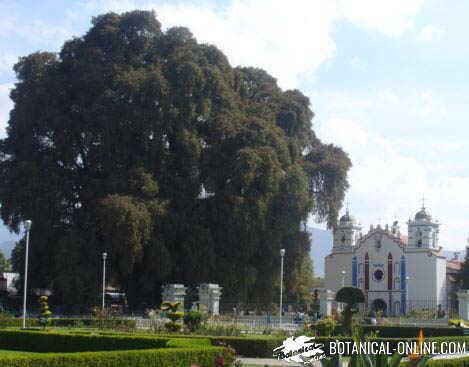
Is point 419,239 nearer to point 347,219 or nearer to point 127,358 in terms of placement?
point 347,219

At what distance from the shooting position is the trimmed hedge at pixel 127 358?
40.2 ft

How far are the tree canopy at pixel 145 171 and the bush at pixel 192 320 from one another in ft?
29.0

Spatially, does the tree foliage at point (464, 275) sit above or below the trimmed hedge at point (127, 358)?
above

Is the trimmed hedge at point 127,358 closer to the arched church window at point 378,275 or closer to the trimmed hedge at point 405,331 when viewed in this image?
the trimmed hedge at point 405,331

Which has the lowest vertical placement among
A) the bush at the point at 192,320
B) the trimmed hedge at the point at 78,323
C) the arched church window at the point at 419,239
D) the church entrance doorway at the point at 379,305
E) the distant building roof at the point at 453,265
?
the church entrance doorway at the point at 379,305

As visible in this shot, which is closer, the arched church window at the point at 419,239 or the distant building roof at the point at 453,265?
the arched church window at the point at 419,239

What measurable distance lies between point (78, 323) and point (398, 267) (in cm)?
3269

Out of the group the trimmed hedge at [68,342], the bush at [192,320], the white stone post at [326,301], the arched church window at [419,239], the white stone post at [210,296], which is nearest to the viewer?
the trimmed hedge at [68,342]

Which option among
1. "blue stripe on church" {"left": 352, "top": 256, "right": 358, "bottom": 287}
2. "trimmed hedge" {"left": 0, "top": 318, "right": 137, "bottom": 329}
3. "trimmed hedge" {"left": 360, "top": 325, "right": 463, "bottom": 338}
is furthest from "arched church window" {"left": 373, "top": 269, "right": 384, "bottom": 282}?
"trimmed hedge" {"left": 0, "top": 318, "right": 137, "bottom": 329}

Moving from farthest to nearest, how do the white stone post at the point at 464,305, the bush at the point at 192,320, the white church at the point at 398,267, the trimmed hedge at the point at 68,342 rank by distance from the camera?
the white church at the point at 398,267 → the white stone post at the point at 464,305 → the bush at the point at 192,320 → the trimmed hedge at the point at 68,342

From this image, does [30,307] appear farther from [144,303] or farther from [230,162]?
[230,162]

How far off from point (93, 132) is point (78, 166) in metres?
2.65

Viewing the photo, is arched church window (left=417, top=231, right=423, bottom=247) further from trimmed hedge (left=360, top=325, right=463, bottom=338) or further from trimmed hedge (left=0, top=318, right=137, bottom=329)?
trimmed hedge (left=0, top=318, right=137, bottom=329)

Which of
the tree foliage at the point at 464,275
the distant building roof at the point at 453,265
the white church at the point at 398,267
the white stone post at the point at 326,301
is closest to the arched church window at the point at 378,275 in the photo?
the white church at the point at 398,267
